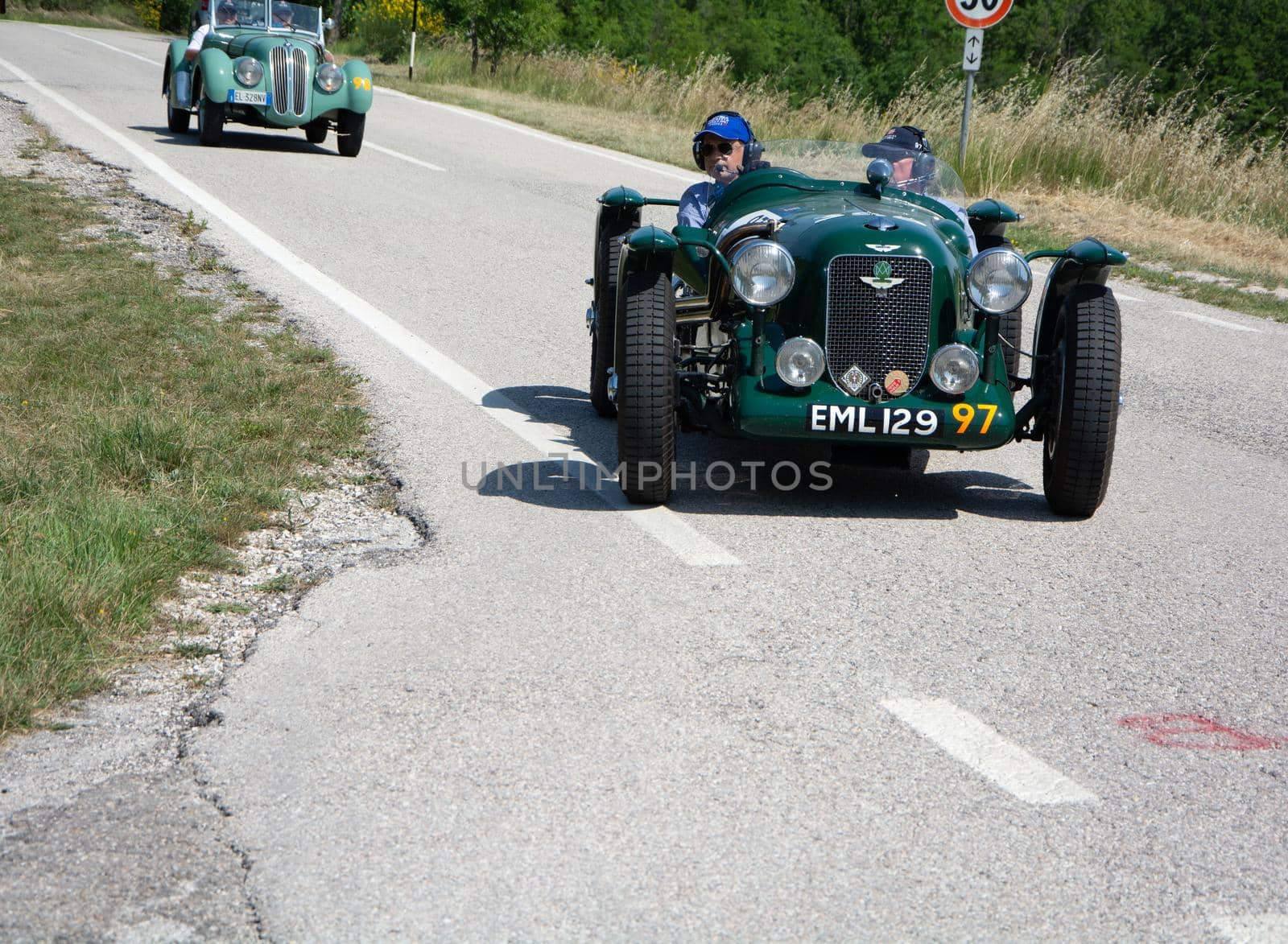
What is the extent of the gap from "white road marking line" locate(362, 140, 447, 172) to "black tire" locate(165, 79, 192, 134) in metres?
1.89

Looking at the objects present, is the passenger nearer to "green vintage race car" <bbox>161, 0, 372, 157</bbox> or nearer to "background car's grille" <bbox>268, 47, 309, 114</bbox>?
"green vintage race car" <bbox>161, 0, 372, 157</bbox>

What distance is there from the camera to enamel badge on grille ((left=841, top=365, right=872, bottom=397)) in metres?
4.95

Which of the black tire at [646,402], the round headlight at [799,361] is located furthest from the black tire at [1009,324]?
the black tire at [646,402]

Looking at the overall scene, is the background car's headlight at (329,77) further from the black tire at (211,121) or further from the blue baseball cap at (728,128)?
the blue baseball cap at (728,128)

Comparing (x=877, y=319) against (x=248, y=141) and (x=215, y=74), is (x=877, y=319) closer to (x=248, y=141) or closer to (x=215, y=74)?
(x=215, y=74)

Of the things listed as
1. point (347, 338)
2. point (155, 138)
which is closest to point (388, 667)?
point (347, 338)

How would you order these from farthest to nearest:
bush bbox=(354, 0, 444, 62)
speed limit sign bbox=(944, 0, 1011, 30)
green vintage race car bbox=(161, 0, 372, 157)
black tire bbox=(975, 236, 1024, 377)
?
1. bush bbox=(354, 0, 444, 62)
2. green vintage race car bbox=(161, 0, 372, 157)
3. speed limit sign bbox=(944, 0, 1011, 30)
4. black tire bbox=(975, 236, 1024, 377)

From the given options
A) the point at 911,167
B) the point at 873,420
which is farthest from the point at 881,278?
the point at 911,167

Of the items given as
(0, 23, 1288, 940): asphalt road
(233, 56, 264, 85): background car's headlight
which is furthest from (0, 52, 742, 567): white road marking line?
(233, 56, 264, 85): background car's headlight

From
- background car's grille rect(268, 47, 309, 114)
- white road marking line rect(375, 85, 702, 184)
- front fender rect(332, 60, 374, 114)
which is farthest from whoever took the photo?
background car's grille rect(268, 47, 309, 114)

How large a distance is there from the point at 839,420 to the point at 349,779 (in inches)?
94.3

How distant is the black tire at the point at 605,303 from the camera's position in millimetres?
6098

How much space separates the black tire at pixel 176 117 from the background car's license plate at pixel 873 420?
12.4 metres

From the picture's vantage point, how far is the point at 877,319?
4984mm
